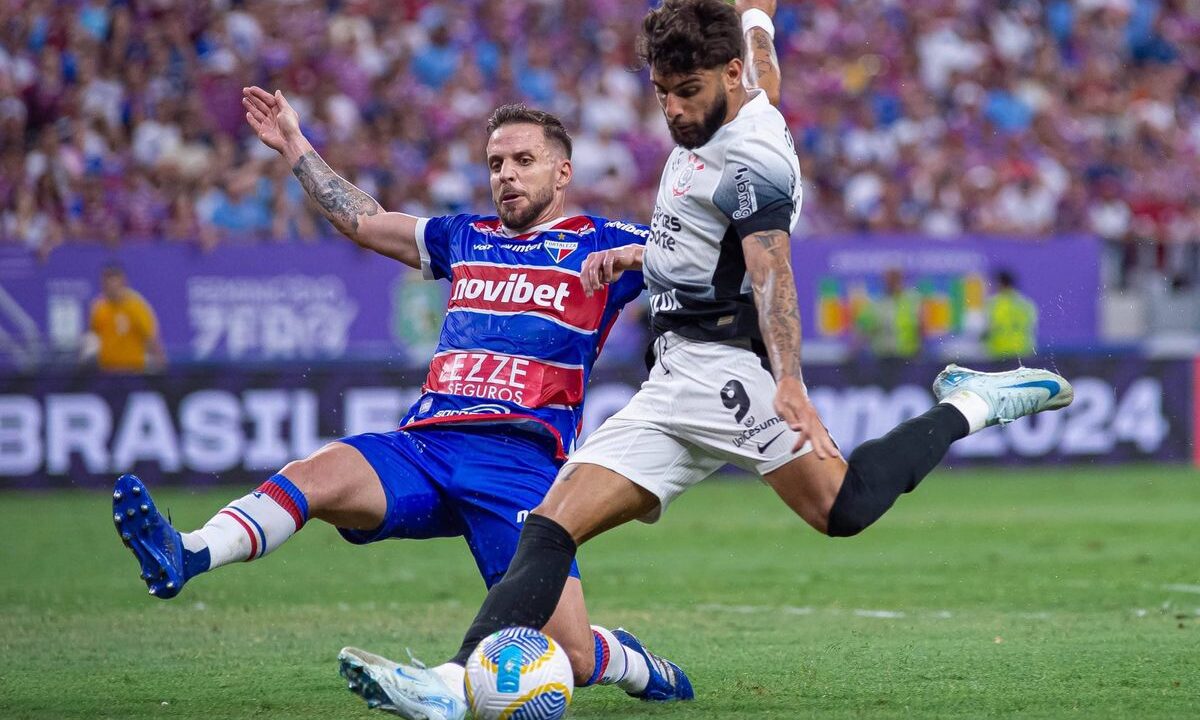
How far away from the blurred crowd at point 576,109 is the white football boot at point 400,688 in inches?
518

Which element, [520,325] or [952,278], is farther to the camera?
[952,278]

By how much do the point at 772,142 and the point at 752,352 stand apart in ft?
2.36

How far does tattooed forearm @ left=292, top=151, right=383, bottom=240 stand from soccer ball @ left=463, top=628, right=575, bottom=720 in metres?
2.18

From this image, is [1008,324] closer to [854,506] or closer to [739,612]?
[739,612]

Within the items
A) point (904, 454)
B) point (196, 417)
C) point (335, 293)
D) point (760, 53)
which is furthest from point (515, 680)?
point (335, 293)

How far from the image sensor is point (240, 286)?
1764 centimetres

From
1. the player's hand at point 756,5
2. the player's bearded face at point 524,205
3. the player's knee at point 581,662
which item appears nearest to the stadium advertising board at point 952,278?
the player's hand at point 756,5

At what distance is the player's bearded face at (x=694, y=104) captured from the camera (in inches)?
211

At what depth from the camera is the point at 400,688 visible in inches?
201

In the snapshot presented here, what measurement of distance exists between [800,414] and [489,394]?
1.61 meters

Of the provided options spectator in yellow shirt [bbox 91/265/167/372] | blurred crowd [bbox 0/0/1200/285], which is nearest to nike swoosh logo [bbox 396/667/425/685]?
spectator in yellow shirt [bbox 91/265/167/372]

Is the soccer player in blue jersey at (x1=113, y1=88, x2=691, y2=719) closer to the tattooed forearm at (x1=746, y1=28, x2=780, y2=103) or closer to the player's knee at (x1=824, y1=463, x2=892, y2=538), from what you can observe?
the tattooed forearm at (x1=746, y1=28, x2=780, y2=103)

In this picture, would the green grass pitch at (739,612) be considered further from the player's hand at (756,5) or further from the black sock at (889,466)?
the player's hand at (756,5)

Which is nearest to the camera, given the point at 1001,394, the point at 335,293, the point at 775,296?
the point at 775,296
